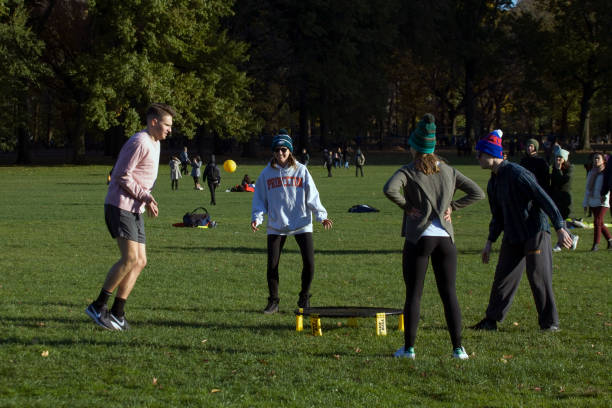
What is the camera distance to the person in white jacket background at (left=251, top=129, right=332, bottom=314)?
8.54 m

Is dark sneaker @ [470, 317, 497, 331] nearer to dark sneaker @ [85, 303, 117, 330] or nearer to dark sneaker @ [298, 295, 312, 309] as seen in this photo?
dark sneaker @ [298, 295, 312, 309]

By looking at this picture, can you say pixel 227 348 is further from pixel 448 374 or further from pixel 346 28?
pixel 346 28

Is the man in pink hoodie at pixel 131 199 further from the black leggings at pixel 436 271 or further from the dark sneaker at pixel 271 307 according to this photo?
the black leggings at pixel 436 271

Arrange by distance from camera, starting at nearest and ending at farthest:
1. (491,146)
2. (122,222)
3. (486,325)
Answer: (122,222), (491,146), (486,325)

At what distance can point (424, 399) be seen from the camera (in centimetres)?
547

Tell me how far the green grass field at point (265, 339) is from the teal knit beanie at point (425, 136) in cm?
177

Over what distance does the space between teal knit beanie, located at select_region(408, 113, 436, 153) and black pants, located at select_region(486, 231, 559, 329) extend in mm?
2274

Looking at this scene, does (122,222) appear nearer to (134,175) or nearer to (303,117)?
(134,175)

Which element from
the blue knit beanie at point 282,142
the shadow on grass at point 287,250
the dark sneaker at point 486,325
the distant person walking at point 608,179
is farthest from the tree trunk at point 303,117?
the dark sneaker at point 486,325

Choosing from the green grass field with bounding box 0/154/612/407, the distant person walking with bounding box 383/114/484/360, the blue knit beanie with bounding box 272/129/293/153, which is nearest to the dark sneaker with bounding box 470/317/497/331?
the green grass field with bounding box 0/154/612/407

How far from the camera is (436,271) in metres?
6.32

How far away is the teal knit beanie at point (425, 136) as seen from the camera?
6152 mm

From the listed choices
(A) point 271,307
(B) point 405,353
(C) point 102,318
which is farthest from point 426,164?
(C) point 102,318

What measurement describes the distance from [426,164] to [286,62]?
58.6 meters
